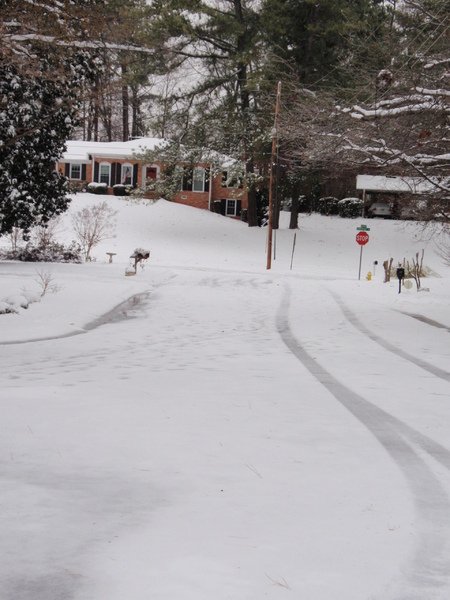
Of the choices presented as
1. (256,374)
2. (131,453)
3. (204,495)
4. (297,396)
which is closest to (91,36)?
(256,374)

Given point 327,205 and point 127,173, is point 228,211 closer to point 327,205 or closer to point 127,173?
point 327,205

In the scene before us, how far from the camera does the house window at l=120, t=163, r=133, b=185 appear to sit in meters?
61.9

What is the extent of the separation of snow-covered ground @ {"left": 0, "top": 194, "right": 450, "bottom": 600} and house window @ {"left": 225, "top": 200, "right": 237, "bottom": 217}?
45.7 metres

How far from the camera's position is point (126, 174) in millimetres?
62188

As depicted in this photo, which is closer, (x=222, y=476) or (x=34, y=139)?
(x=222, y=476)

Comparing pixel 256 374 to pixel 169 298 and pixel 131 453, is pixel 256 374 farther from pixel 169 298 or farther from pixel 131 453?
pixel 169 298

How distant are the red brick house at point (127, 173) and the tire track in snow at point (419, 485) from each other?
167 feet

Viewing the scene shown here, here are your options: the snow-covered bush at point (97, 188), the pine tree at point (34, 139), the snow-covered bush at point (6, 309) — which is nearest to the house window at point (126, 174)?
the snow-covered bush at point (97, 188)

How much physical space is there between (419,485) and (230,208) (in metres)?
56.2

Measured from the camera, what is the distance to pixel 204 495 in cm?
479

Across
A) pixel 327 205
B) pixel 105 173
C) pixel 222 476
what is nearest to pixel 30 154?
pixel 222 476

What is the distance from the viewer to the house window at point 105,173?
61781 mm

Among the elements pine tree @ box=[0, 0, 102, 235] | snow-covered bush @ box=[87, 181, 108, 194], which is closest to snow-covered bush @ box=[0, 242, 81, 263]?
pine tree @ box=[0, 0, 102, 235]

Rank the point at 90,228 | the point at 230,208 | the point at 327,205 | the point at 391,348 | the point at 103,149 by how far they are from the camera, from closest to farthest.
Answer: the point at 391,348
the point at 90,228
the point at 230,208
the point at 327,205
the point at 103,149
